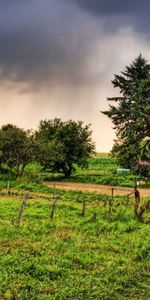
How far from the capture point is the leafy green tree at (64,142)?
59.9 m

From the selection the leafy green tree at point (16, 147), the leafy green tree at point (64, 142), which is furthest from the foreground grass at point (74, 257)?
the leafy green tree at point (64, 142)

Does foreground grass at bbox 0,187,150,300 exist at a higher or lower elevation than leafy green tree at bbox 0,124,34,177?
lower

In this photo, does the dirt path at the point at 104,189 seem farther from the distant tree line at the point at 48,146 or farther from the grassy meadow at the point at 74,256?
the grassy meadow at the point at 74,256

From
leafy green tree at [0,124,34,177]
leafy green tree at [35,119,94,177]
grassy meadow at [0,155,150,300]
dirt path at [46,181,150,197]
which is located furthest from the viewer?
leafy green tree at [35,119,94,177]

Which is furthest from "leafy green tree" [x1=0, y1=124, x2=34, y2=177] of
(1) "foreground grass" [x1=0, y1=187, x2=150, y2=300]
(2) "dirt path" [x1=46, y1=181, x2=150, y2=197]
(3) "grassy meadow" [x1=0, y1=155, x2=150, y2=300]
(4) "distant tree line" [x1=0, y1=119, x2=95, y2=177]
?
(1) "foreground grass" [x1=0, y1=187, x2=150, y2=300]

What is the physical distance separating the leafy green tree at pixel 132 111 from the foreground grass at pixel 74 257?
2629 centimetres

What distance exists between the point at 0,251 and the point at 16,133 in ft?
129

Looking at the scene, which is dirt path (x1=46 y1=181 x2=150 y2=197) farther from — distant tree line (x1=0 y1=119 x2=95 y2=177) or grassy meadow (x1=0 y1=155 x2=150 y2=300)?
grassy meadow (x1=0 y1=155 x2=150 y2=300)

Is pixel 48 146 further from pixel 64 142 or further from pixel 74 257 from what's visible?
pixel 74 257

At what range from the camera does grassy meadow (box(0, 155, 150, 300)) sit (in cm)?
1227

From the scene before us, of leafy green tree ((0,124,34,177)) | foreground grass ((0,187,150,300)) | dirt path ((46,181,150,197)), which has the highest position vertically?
leafy green tree ((0,124,34,177))

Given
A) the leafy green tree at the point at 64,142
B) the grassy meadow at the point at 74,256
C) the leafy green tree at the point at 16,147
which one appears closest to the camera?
the grassy meadow at the point at 74,256

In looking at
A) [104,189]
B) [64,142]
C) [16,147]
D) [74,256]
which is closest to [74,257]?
[74,256]

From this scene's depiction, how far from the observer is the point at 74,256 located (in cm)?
1576
